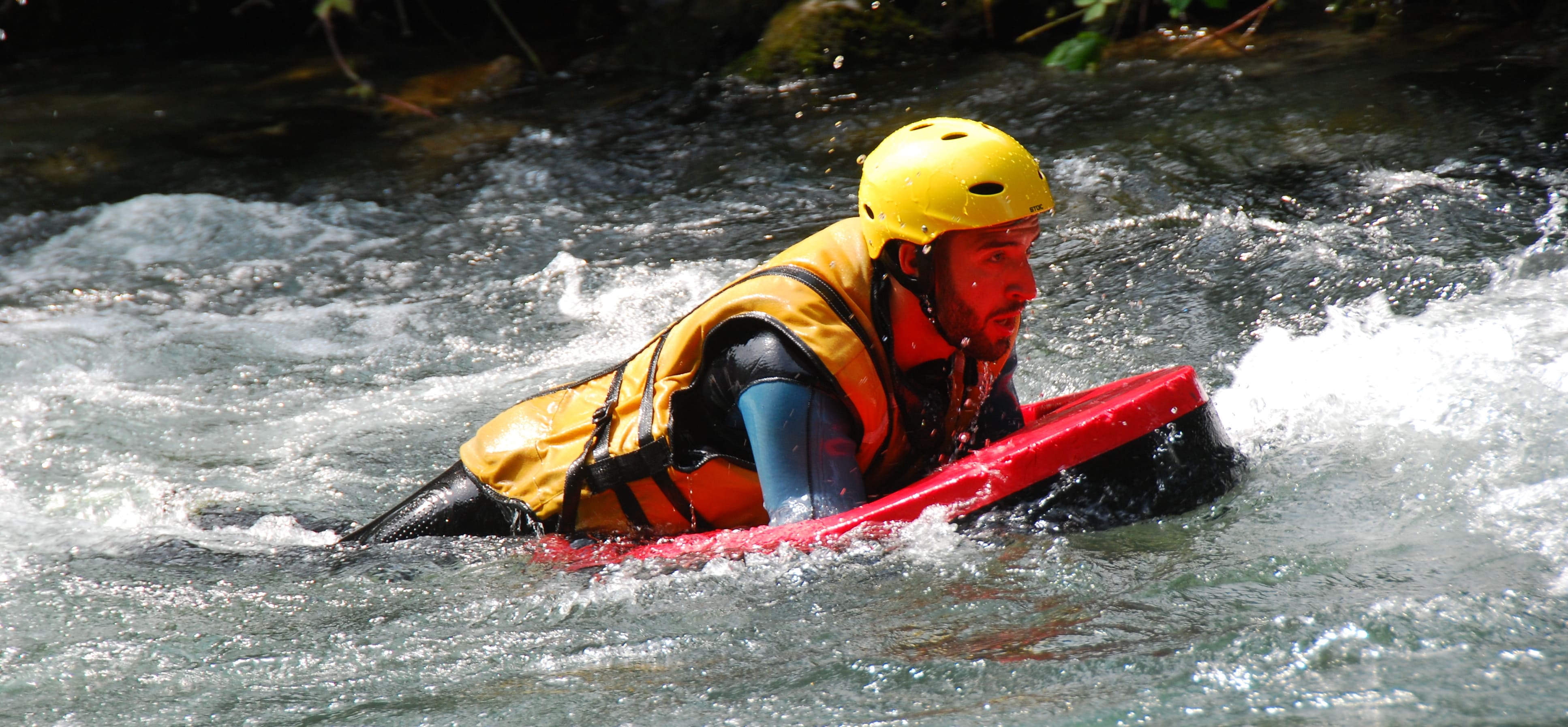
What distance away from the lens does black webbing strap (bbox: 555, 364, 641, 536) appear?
10.8 ft

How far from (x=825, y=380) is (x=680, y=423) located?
0.47 meters

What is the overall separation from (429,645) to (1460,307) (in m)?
3.78

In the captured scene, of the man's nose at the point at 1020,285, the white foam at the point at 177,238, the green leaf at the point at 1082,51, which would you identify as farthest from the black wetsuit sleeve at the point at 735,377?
the white foam at the point at 177,238

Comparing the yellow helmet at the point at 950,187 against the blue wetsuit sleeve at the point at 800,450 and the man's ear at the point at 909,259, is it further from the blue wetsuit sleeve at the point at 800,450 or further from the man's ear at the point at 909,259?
the blue wetsuit sleeve at the point at 800,450

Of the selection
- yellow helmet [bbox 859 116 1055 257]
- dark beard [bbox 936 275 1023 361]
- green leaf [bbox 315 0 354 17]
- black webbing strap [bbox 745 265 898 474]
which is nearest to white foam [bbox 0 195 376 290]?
green leaf [bbox 315 0 354 17]

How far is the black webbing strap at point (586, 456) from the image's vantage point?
3277 mm

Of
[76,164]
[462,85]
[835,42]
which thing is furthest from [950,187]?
[462,85]

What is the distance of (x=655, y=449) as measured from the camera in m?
3.15

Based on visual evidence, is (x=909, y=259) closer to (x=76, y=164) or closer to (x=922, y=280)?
(x=922, y=280)

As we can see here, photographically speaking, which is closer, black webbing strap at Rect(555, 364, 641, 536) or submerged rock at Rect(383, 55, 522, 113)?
black webbing strap at Rect(555, 364, 641, 536)

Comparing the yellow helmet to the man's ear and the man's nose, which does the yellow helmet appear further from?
the man's nose

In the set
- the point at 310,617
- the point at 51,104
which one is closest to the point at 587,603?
the point at 310,617

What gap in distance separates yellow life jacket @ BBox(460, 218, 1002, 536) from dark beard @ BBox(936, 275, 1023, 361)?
130mm

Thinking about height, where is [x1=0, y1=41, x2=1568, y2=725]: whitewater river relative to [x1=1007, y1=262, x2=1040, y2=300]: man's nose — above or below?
below
